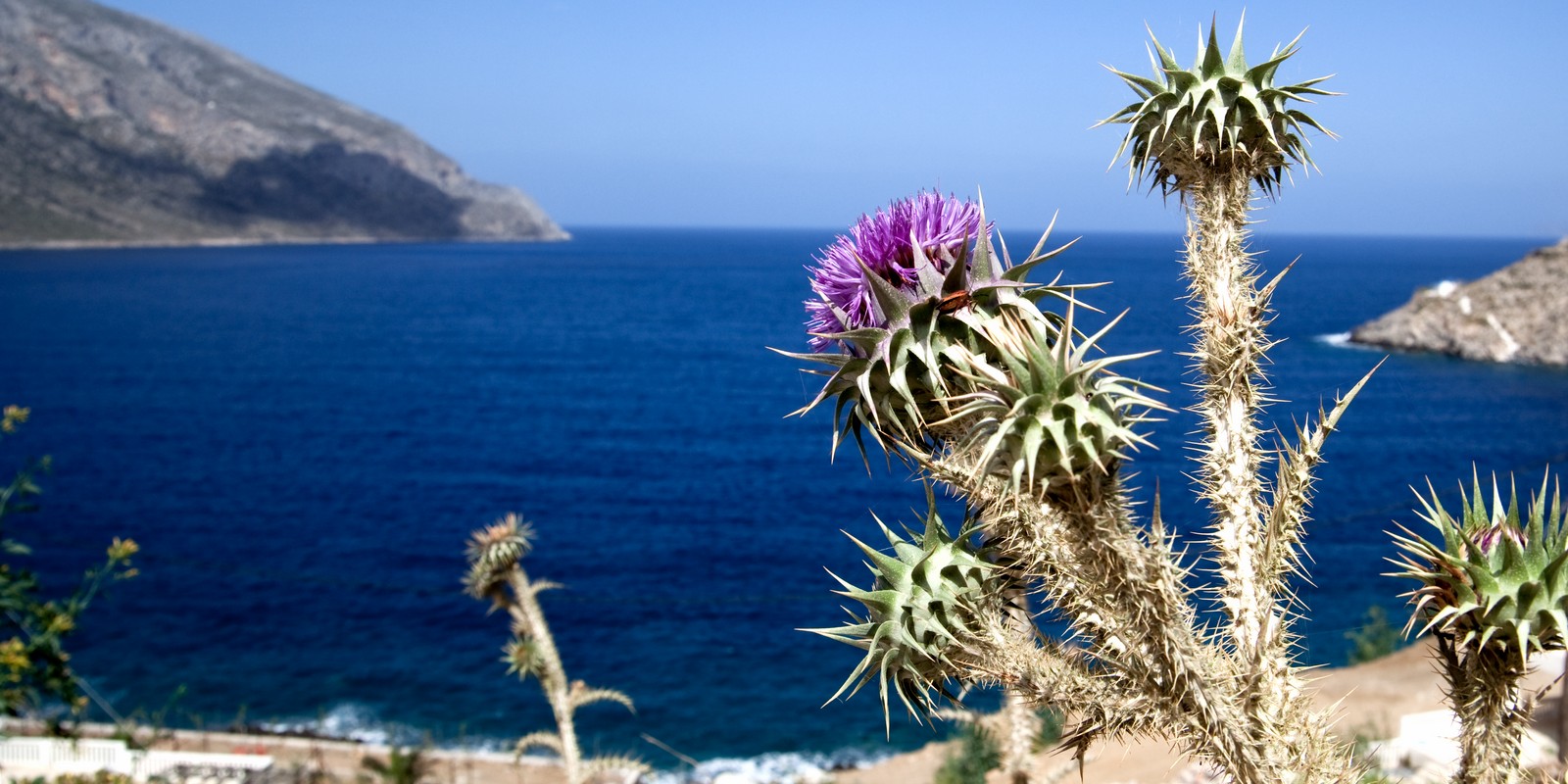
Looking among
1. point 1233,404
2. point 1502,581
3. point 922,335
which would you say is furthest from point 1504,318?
point 922,335

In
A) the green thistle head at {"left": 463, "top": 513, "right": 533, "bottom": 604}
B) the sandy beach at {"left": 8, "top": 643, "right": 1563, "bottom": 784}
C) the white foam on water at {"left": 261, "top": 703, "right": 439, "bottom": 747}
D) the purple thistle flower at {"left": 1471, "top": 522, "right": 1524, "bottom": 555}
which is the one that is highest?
the purple thistle flower at {"left": 1471, "top": 522, "right": 1524, "bottom": 555}

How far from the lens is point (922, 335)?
106 inches

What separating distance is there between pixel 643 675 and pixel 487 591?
2150 cm

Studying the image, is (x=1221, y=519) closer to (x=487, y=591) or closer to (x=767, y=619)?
(x=487, y=591)

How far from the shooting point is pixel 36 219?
623 ft

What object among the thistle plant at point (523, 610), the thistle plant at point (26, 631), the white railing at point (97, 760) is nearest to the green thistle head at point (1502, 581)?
the thistle plant at point (523, 610)

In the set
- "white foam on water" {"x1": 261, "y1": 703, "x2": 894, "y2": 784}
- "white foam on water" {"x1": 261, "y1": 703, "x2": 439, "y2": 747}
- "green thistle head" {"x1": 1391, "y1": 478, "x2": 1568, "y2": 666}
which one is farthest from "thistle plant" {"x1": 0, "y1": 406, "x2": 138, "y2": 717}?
"white foam on water" {"x1": 261, "y1": 703, "x2": 439, "y2": 747}

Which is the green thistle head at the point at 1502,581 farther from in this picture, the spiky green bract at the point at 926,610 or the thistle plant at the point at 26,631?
the thistle plant at the point at 26,631

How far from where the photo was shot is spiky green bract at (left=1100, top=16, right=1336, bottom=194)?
277cm

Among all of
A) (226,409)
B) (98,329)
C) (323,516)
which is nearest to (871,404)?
(323,516)

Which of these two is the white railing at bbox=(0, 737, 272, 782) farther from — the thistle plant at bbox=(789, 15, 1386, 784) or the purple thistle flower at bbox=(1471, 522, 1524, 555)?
the purple thistle flower at bbox=(1471, 522, 1524, 555)

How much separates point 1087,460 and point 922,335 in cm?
68

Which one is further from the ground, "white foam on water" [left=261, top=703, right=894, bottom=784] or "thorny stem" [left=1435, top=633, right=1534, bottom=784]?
"thorny stem" [left=1435, top=633, right=1534, bottom=784]

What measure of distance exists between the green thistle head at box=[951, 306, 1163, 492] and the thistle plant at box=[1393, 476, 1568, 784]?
911 millimetres
